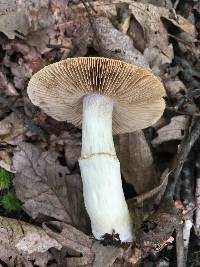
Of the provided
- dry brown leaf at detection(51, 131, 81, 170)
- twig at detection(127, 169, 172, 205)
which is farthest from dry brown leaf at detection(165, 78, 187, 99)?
dry brown leaf at detection(51, 131, 81, 170)

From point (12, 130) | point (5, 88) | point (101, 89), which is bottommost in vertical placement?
point (12, 130)

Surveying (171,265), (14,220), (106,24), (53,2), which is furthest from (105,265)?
(53,2)

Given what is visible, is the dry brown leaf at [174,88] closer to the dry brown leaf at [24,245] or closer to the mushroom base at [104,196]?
the mushroom base at [104,196]

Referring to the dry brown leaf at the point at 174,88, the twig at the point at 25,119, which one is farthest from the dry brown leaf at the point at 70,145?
the dry brown leaf at the point at 174,88

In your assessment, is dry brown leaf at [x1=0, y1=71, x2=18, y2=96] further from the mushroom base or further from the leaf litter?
the mushroom base

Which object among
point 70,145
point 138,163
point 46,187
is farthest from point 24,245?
point 138,163

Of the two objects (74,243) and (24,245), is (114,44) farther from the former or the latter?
(24,245)
